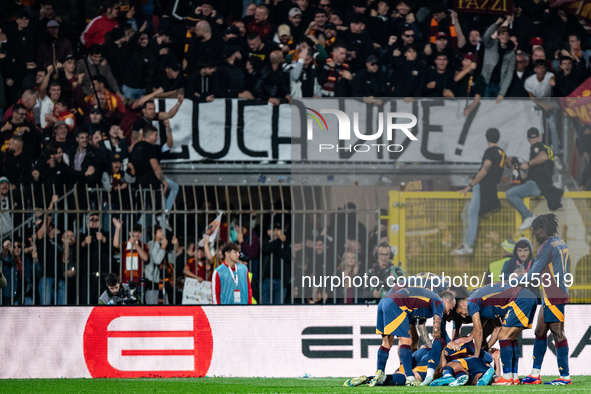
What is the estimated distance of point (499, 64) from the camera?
39.6 ft

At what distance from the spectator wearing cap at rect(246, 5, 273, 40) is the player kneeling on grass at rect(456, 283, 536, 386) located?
6212 millimetres

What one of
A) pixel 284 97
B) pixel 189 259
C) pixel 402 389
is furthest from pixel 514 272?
pixel 284 97

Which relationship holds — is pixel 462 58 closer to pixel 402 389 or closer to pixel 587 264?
pixel 587 264

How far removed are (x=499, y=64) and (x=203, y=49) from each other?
4.58 m

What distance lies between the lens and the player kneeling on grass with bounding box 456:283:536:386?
25.5 ft

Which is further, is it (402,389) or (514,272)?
(514,272)

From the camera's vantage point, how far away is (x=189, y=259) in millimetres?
10141

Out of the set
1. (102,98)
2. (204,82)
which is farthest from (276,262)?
(102,98)

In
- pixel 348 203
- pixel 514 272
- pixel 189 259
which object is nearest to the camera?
pixel 514 272

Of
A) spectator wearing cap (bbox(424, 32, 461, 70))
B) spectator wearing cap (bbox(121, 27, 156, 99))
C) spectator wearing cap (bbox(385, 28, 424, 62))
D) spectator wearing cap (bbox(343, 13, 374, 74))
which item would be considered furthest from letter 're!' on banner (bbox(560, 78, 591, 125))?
spectator wearing cap (bbox(121, 27, 156, 99))

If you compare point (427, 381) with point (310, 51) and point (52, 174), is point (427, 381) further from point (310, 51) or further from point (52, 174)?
point (310, 51)

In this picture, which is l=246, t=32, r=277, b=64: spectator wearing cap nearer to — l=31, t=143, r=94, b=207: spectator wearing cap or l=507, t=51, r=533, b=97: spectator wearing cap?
l=31, t=143, r=94, b=207: spectator wearing cap

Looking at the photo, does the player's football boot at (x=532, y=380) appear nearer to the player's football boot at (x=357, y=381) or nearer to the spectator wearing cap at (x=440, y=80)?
the player's football boot at (x=357, y=381)

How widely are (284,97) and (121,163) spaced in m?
2.68
